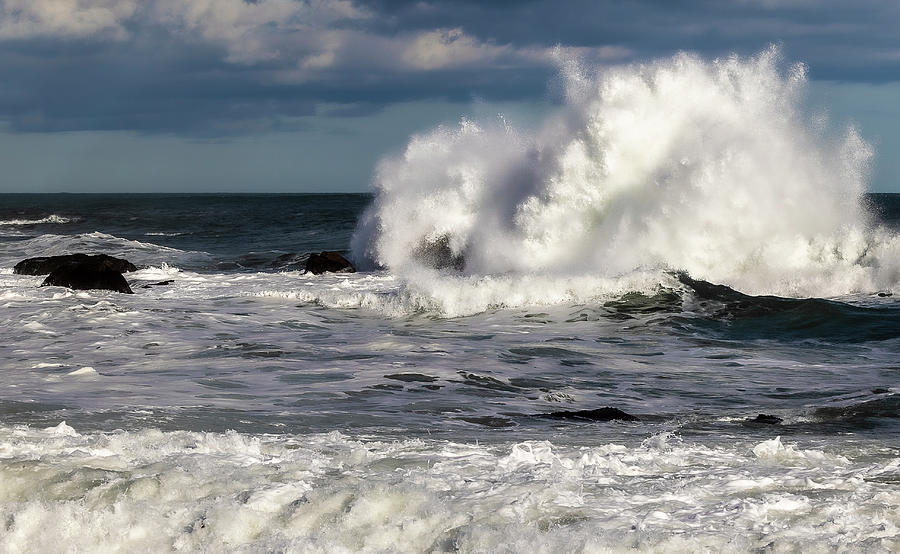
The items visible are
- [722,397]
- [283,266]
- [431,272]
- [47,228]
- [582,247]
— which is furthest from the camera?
[47,228]

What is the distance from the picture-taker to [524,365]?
32.0 feet

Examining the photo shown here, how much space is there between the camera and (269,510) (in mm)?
4344

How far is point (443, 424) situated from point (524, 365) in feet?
9.71

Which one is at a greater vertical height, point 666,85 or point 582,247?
point 666,85

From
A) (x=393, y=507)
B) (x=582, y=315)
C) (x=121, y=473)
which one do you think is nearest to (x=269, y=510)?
(x=393, y=507)

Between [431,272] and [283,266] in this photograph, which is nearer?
[431,272]

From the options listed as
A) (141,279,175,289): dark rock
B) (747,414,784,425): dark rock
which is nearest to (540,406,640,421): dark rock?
(747,414,784,425): dark rock

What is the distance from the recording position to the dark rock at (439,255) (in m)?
20.3

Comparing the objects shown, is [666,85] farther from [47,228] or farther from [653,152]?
[47,228]

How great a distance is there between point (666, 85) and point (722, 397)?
11.2 m

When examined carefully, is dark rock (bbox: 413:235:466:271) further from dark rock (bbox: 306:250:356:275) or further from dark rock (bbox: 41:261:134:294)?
dark rock (bbox: 41:261:134:294)

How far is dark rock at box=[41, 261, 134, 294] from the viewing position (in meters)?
16.2

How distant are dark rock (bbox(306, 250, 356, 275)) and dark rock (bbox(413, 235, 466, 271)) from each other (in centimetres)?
172

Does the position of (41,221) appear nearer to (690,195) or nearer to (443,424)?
(690,195)
